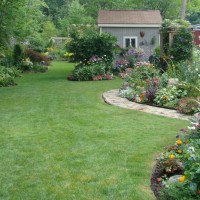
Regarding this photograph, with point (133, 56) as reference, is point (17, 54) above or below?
above

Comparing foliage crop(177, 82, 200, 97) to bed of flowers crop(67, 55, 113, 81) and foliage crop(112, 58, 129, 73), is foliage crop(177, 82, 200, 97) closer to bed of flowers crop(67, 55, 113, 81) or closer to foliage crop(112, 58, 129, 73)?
bed of flowers crop(67, 55, 113, 81)

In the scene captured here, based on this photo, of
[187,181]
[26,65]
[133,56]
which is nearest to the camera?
[187,181]

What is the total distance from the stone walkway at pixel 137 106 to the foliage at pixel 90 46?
5.69 metres

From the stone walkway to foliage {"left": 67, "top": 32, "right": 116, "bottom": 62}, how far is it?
5694 millimetres

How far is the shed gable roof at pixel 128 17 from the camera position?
21.9 metres

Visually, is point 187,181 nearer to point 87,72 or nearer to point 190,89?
point 190,89

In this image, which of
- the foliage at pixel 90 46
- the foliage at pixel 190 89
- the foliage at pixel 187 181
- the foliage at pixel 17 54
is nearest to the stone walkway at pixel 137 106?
the foliage at pixel 190 89

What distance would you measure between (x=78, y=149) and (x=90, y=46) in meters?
11.0

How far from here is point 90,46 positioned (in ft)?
52.3

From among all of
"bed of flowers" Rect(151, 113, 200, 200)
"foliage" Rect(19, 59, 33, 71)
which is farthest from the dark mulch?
"foliage" Rect(19, 59, 33, 71)

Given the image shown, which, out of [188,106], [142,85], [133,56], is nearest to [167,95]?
[188,106]

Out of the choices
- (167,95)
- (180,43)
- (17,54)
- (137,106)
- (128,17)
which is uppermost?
(128,17)

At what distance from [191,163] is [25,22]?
49.8ft

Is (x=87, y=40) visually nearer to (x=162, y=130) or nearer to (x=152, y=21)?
(x=152, y=21)
